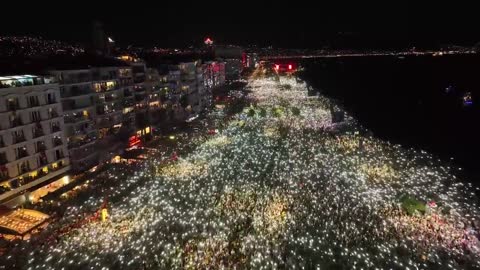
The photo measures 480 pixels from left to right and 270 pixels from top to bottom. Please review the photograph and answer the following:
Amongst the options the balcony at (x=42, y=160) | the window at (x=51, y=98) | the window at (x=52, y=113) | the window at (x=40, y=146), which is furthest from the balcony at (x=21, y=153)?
the window at (x=51, y=98)

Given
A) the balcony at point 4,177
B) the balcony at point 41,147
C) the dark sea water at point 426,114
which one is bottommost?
the dark sea water at point 426,114

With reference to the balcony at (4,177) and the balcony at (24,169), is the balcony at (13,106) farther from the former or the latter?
the balcony at (4,177)

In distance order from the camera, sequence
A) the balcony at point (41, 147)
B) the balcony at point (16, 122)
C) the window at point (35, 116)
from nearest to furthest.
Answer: the balcony at point (16, 122), the window at point (35, 116), the balcony at point (41, 147)

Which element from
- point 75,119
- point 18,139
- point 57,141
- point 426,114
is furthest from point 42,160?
Answer: point 426,114

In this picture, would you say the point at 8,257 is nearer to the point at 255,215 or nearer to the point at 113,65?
the point at 255,215

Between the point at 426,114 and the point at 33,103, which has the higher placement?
the point at 33,103

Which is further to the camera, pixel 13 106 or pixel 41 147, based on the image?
pixel 41 147

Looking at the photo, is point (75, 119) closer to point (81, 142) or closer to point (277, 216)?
point (81, 142)

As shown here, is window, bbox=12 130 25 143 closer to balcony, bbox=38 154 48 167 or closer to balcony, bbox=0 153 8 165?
balcony, bbox=0 153 8 165

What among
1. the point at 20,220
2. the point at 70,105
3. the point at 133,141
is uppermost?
the point at 70,105

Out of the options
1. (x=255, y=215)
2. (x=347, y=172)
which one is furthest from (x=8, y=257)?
(x=347, y=172)

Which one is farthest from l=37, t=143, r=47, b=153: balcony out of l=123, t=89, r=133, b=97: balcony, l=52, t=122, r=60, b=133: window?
l=123, t=89, r=133, b=97: balcony
